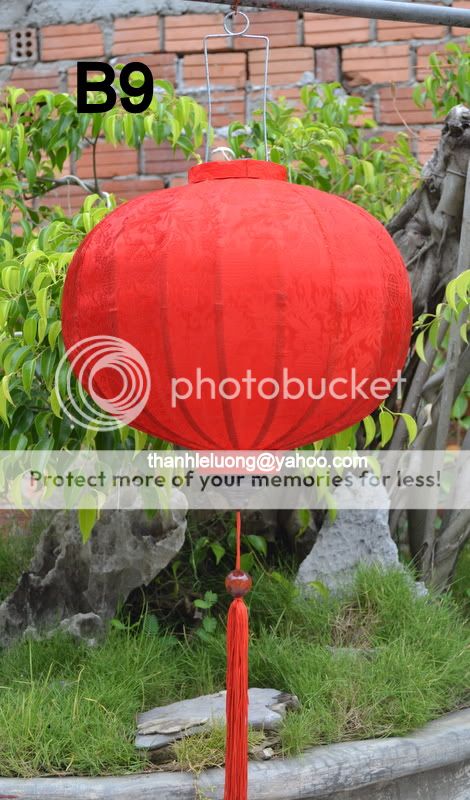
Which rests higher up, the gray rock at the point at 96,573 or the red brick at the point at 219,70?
the red brick at the point at 219,70

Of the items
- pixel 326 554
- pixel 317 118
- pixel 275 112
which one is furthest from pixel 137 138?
pixel 326 554

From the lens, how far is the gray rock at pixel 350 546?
280 centimetres

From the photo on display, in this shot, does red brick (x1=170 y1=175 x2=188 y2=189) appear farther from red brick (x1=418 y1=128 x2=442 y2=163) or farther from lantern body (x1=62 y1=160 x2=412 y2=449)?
lantern body (x1=62 y1=160 x2=412 y2=449)

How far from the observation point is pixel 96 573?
268 centimetres

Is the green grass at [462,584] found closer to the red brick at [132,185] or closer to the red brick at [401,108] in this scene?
the red brick at [401,108]

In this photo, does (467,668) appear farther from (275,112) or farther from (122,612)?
(275,112)

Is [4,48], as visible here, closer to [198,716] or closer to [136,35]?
[136,35]

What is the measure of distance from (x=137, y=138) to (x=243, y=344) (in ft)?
5.17

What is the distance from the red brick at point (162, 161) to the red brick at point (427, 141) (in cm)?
92

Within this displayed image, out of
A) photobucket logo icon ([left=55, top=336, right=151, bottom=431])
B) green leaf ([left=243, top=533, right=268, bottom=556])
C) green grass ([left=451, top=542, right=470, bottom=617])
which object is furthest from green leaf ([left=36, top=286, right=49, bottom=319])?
green grass ([left=451, top=542, right=470, bottom=617])

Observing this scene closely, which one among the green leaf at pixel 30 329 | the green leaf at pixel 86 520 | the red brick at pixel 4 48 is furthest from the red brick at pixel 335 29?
the green leaf at pixel 86 520

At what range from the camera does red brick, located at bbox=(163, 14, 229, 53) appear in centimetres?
378

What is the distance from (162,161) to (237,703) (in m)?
2.60

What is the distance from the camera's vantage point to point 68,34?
390 cm
